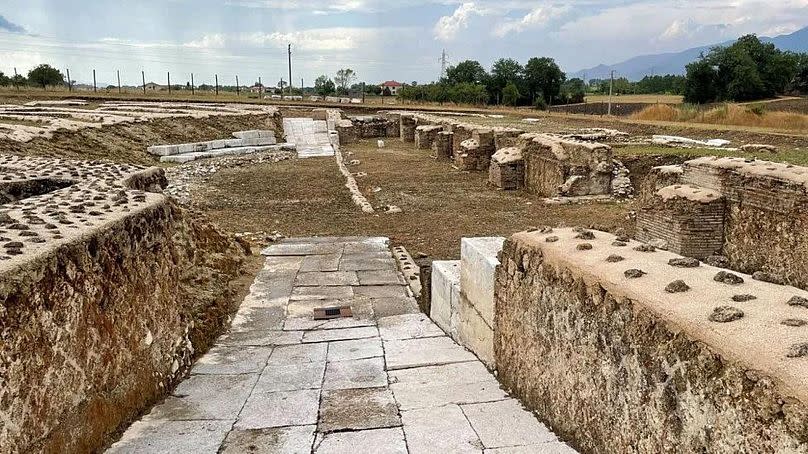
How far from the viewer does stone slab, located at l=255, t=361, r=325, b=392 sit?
4234mm

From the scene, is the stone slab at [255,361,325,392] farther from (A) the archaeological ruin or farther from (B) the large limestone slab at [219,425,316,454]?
(B) the large limestone slab at [219,425,316,454]

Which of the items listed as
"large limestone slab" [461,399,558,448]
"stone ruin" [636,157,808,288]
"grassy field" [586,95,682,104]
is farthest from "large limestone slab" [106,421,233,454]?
"grassy field" [586,95,682,104]

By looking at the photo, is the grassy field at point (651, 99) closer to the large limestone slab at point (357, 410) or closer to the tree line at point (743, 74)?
the tree line at point (743, 74)

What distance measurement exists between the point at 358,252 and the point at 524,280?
4.70 meters

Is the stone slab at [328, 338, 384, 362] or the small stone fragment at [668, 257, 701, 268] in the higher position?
the small stone fragment at [668, 257, 701, 268]

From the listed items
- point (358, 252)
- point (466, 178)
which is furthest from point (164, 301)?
point (466, 178)

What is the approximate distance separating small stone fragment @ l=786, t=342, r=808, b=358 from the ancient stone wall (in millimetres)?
2813

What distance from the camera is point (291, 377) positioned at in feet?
14.5

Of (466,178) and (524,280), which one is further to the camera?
(466,178)

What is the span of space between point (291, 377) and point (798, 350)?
316 cm

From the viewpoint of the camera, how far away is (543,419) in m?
3.60

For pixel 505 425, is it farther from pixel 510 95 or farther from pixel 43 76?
pixel 43 76

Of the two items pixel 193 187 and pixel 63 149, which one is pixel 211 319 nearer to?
pixel 193 187

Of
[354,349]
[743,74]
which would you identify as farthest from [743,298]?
[743,74]
